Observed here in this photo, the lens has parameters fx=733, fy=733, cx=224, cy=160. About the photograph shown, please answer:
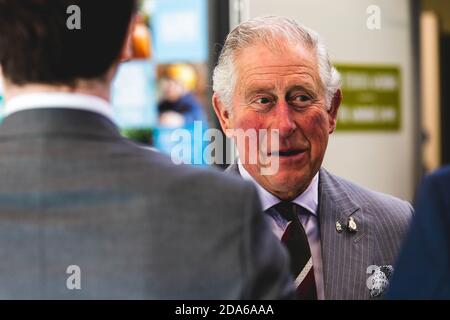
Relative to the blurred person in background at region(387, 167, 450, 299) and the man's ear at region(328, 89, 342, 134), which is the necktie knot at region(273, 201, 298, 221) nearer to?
the man's ear at region(328, 89, 342, 134)

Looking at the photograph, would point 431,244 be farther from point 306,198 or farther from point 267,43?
point 267,43

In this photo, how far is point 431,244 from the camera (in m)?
1.24

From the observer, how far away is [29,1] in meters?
1.20

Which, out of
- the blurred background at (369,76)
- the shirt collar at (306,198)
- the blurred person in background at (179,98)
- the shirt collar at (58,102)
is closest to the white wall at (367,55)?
the blurred background at (369,76)

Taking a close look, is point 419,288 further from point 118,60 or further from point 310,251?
point 118,60

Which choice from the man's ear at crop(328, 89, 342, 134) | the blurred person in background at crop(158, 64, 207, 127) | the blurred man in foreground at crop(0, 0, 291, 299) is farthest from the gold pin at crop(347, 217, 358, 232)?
the blurred person in background at crop(158, 64, 207, 127)

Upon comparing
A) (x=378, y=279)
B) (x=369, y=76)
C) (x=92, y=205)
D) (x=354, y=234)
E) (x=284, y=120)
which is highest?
(x=369, y=76)

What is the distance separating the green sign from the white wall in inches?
0.9

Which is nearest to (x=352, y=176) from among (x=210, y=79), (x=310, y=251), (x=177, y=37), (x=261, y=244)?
(x=310, y=251)

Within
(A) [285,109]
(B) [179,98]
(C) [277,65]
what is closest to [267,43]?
(C) [277,65]

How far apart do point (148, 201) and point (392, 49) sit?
113cm

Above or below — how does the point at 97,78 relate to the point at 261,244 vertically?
above

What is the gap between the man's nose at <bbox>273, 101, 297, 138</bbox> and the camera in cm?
165

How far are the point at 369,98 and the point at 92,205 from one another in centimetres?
98
